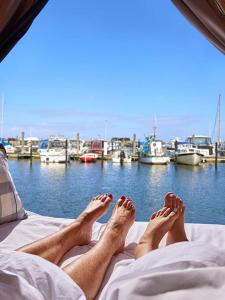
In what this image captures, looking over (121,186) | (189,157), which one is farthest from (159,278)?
(189,157)

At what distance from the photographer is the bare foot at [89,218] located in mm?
1439

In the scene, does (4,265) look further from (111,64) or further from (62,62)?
(62,62)

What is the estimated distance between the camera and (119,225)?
1454 millimetres

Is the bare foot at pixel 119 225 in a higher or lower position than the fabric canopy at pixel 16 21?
lower

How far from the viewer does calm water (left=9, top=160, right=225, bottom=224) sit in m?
8.88

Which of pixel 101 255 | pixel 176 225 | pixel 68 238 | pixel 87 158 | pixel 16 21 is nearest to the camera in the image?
pixel 101 255

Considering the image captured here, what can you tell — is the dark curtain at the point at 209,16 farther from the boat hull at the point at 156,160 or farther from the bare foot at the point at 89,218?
the boat hull at the point at 156,160

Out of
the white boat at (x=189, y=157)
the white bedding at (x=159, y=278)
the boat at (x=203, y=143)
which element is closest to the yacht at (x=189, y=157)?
the white boat at (x=189, y=157)

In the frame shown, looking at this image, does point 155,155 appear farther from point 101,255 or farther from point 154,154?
point 101,255

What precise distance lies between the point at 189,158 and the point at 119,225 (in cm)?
1585

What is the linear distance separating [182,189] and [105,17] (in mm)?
5958

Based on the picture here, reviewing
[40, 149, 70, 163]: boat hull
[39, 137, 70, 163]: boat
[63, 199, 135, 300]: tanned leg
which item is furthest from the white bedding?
[40, 149, 70, 163]: boat hull

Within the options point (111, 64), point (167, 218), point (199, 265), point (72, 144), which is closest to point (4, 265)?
point (199, 265)

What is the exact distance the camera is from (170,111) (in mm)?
22312
